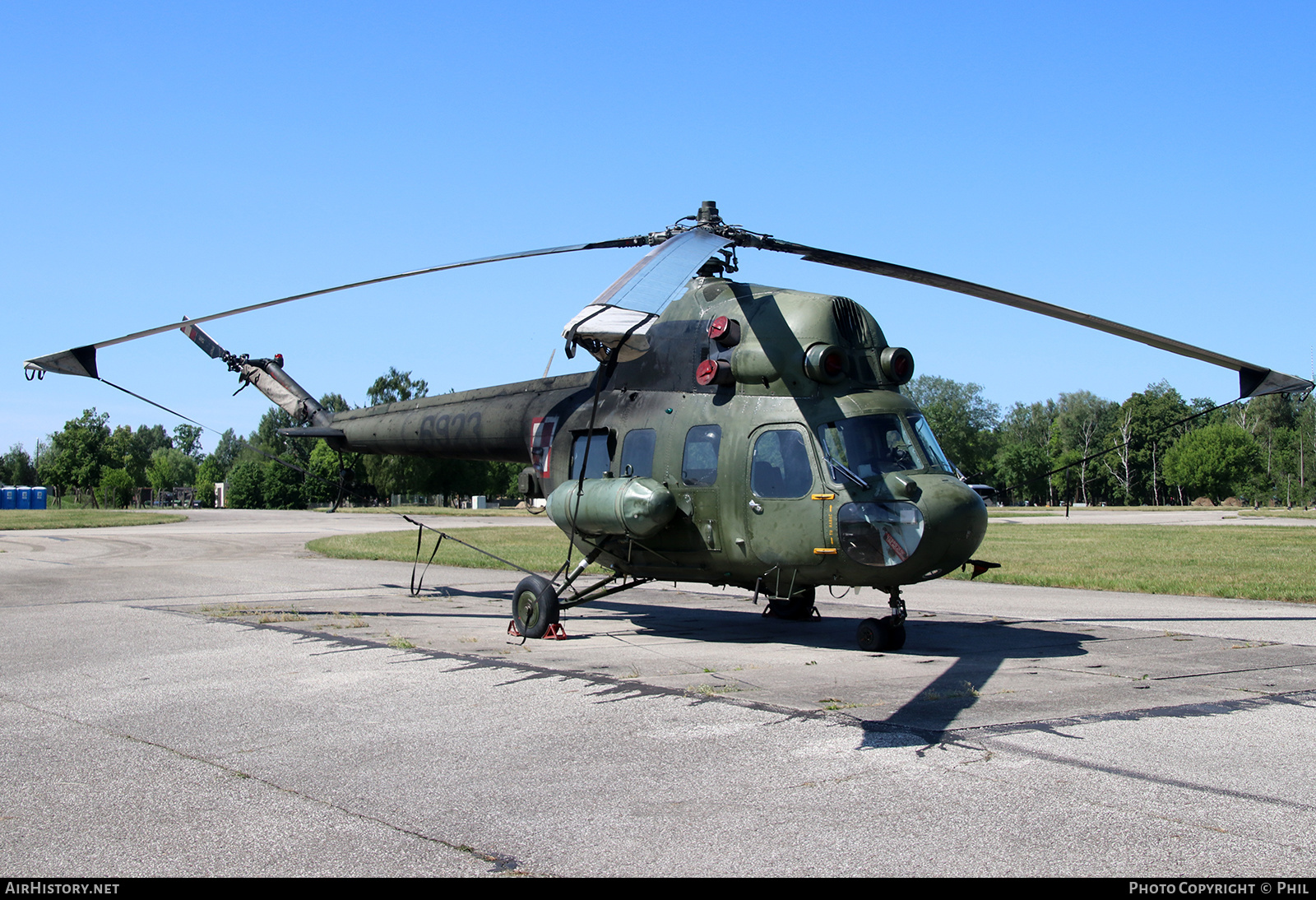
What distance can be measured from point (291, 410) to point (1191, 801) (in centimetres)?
1482

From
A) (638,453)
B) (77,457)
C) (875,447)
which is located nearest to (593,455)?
(638,453)

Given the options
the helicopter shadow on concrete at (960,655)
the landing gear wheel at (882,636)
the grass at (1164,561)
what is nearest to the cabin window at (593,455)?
the landing gear wheel at (882,636)

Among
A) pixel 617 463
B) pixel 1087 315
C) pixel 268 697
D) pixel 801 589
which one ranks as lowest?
pixel 268 697

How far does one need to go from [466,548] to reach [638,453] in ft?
62.0

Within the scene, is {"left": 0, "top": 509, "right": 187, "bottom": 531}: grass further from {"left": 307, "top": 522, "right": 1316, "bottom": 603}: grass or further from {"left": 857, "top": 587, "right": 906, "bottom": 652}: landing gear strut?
{"left": 857, "top": 587, "right": 906, "bottom": 652}: landing gear strut

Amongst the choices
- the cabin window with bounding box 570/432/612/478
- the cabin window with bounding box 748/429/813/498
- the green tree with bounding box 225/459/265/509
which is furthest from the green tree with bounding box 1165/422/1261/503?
the cabin window with bounding box 748/429/813/498

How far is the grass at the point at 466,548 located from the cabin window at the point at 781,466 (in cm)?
1176

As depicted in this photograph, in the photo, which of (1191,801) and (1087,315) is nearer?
(1191,801)

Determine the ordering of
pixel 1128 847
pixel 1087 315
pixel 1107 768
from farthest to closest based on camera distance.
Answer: pixel 1087 315, pixel 1107 768, pixel 1128 847

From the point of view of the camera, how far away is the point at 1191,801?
5.05 m

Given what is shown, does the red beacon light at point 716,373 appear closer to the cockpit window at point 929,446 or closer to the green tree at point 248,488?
the cockpit window at point 929,446

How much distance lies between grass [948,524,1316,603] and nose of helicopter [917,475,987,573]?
885 cm
